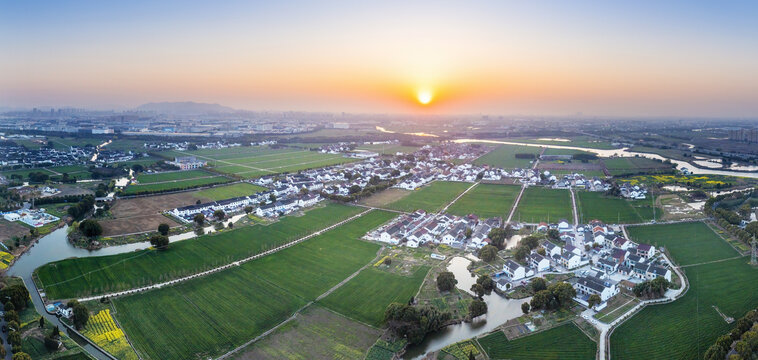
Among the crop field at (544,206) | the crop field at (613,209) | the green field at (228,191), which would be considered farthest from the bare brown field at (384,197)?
the crop field at (613,209)

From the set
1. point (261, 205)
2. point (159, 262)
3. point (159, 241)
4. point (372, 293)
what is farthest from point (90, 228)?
point (372, 293)

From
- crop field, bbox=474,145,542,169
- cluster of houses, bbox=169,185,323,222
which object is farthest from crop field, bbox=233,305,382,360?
crop field, bbox=474,145,542,169

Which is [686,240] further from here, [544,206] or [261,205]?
[261,205]

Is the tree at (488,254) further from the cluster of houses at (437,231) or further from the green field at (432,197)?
the green field at (432,197)

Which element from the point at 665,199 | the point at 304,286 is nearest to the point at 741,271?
the point at 665,199

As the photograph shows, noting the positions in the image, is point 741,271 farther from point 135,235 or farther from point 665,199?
point 135,235
